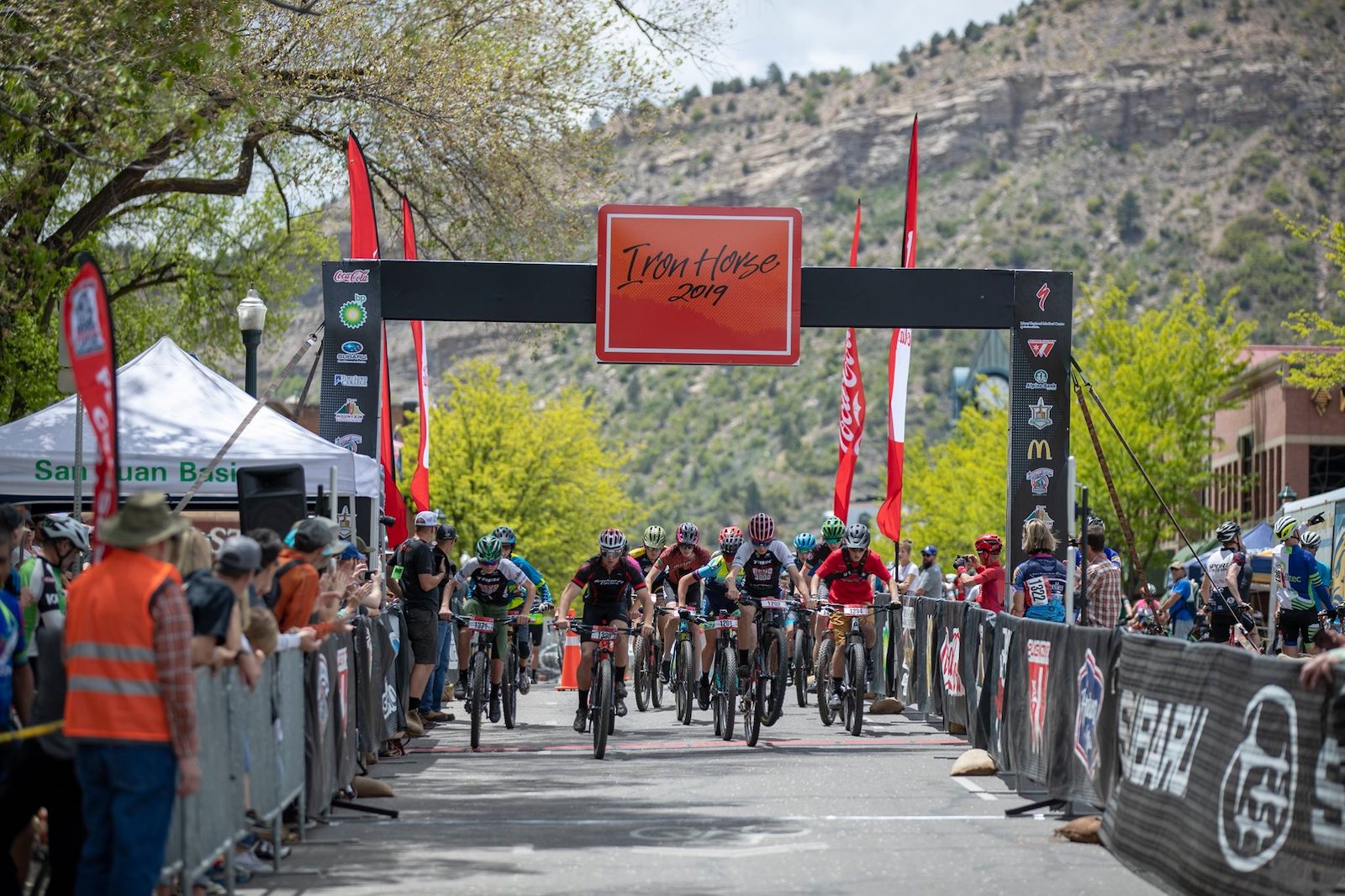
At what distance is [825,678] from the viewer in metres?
18.0

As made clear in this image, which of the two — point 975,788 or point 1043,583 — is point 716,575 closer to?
point 1043,583

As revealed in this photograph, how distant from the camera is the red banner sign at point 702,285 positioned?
713 inches

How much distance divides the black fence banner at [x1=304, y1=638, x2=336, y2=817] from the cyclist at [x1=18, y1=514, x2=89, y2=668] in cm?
140

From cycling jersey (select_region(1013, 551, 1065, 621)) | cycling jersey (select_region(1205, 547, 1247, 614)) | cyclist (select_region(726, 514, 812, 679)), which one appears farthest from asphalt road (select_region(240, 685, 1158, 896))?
cycling jersey (select_region(1205, 547, 1247, 614))

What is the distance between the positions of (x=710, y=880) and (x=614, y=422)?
475 feet

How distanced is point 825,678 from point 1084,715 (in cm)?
731

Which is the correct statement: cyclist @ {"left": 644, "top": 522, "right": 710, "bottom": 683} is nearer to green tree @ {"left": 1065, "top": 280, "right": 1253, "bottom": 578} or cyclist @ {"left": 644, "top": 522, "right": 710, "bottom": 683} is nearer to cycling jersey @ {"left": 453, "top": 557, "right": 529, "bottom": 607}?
cycling jersey @ {"left": 453, "top": 557, "right": 529, "bottom": 607}

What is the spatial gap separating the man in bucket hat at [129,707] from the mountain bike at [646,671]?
13.6 m

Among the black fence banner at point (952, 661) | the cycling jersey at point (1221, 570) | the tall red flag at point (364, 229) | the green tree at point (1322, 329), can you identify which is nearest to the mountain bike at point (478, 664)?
the tall red flag at point (364, 229)

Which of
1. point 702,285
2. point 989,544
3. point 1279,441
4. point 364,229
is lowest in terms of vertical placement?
point 989,544

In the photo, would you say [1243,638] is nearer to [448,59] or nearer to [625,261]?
[625,261]

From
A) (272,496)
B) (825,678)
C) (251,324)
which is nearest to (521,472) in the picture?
(251,324)

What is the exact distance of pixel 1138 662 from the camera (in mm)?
9484

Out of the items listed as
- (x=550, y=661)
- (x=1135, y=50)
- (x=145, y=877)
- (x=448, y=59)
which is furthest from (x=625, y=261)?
(x=1135, y=50)
